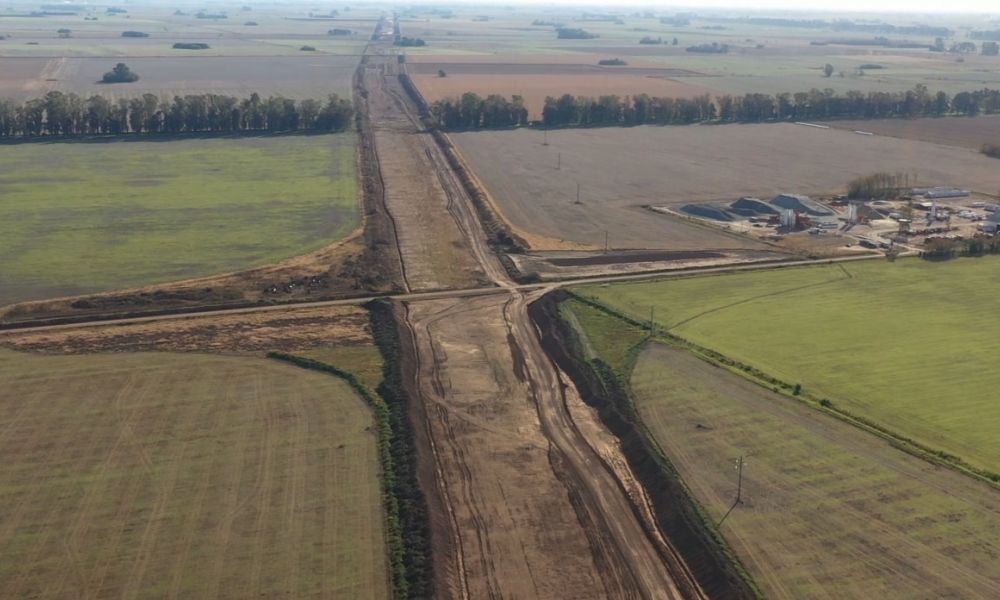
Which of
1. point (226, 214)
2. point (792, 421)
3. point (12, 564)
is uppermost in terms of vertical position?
point (226, 214)

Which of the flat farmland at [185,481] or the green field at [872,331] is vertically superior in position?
the green field at [872,331]

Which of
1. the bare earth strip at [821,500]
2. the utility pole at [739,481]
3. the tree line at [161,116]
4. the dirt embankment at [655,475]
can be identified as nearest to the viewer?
the bare earth strip at [821,500]

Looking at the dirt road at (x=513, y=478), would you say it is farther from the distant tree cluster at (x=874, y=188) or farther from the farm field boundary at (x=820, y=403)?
the distant tree cluster at (x=874, y=188)

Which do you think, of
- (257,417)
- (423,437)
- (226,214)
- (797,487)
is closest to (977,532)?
(797,487)

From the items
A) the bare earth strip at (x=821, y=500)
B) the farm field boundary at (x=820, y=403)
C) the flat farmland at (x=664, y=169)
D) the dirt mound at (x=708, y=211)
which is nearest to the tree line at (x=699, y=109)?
the flat farmland at (x=664, y=169)

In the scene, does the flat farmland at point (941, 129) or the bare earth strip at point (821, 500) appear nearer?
the bare earth strip at point (821, 500)

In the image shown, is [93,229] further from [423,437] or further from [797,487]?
[797,487]

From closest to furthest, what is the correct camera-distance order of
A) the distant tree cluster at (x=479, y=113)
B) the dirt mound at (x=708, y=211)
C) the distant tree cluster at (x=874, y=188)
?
the dirt mound at (x=708, y=211) < the distant tree cluster at (x=874, y=188) < the distant tree cluster at (x=479, y=113)
